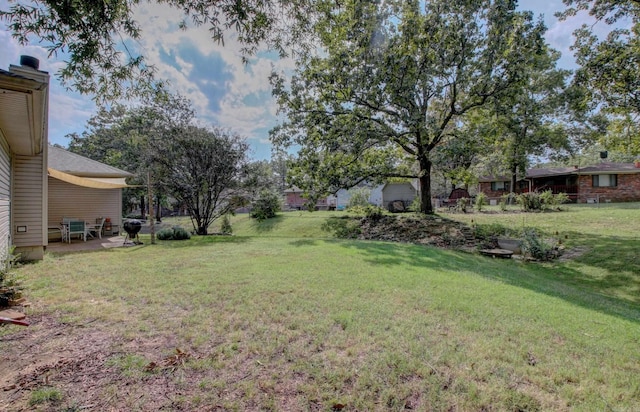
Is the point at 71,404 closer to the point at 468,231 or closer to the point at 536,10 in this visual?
the point at 468,231

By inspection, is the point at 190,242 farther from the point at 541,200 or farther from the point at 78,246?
the point at 541,200

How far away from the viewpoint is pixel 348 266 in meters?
6.72

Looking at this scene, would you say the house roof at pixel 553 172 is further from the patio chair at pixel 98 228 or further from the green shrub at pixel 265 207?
the patio chair at pixel 98 228

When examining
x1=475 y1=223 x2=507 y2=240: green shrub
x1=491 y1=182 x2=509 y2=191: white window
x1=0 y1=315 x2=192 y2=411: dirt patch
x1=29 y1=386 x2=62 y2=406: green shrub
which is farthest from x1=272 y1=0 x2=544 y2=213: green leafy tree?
x1=491 y1=182 x2=509 y2=191: white window

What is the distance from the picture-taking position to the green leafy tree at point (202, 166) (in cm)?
1305

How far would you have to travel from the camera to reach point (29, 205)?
7223 millimetres

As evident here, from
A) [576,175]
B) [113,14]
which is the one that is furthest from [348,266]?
[576,175]

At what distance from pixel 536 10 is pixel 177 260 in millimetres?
15259

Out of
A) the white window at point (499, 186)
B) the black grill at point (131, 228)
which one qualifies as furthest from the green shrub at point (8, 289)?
the white window at point (499, 186)

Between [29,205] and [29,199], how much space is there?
0.15 m

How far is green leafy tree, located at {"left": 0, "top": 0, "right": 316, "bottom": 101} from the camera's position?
3.20 metres

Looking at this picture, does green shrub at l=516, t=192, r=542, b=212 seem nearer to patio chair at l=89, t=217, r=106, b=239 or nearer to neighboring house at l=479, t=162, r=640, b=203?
neighboring house at l=479, t=162, r=640, b=203

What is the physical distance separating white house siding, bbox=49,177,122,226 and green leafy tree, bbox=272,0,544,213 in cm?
894

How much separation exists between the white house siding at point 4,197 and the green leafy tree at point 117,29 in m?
3.37
